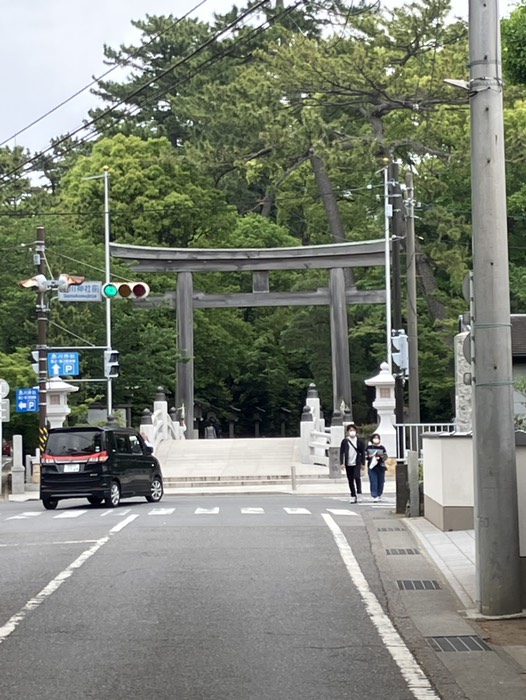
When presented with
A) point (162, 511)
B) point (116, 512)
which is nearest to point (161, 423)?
point (116, 512)

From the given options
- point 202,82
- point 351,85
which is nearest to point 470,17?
point 351,85

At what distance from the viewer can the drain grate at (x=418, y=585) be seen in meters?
12.8

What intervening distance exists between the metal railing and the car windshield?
22.1 feet

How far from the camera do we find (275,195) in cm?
6656

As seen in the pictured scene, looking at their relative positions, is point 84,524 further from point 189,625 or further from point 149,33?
point 149,33

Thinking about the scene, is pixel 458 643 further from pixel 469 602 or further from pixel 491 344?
pixel 491 344

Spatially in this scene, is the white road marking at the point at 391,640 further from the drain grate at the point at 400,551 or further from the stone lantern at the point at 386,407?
the stone lantern at the point at 386,407

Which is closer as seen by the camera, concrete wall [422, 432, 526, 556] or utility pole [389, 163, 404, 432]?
concrete wall [422, 432, 526, 556]

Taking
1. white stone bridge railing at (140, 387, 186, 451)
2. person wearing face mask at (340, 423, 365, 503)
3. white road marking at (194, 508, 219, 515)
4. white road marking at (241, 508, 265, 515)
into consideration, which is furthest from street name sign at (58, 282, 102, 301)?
white road marking at (241, 508, 265, 515)

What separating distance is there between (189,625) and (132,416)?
46481 millimetres

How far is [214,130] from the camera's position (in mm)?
59469

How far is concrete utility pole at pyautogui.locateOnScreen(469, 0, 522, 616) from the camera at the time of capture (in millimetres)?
10609

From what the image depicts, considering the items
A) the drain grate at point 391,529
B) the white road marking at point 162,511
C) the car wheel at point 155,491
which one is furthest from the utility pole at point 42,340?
the drain grate at point 391,529

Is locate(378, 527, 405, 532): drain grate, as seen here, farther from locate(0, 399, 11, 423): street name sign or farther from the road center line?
locate(0, 399, 11, 423): street name sign
